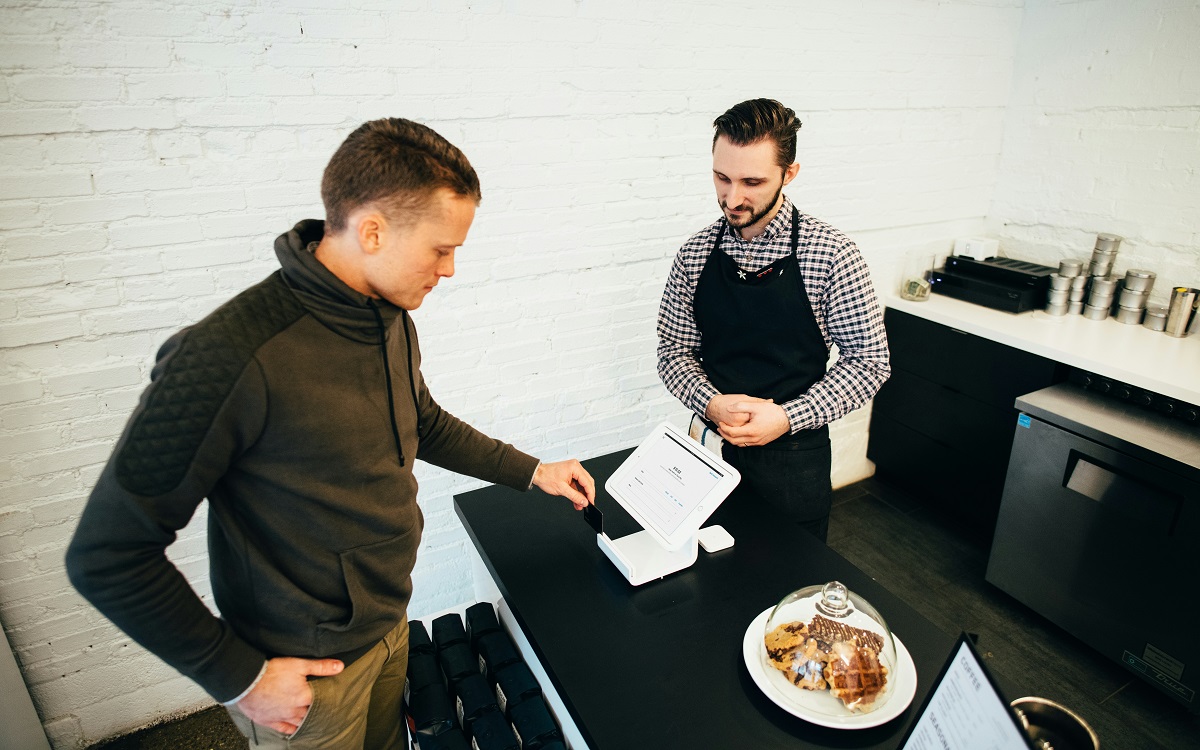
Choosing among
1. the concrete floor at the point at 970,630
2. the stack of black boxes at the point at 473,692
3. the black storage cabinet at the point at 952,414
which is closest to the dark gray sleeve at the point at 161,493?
the stack of black boxes at the point at 473,692

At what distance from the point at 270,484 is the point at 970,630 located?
2.40 meters

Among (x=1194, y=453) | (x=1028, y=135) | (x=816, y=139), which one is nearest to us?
(x=1194, y=453)

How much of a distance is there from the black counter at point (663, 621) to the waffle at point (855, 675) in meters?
0.05

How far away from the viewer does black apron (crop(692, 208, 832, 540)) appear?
1760 mm

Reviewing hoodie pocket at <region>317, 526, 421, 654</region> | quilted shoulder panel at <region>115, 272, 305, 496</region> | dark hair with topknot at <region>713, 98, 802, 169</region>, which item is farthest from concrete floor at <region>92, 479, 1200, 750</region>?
dark hair with topknot at <region>713, 98, 802, 169</region>

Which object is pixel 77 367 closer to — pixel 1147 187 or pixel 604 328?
pixel 604 328

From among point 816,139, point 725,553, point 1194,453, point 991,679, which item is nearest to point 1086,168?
point 816,139

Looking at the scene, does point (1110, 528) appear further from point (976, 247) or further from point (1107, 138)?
point (1107, 138)

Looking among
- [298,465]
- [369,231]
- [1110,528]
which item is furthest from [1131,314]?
[298,465]

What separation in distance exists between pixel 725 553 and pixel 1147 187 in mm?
2439

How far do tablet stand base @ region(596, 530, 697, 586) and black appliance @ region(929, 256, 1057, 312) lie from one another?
2.08 m

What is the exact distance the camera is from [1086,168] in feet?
9.18

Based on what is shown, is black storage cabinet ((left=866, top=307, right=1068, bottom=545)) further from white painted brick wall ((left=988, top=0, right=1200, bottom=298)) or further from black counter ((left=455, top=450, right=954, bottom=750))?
black counter ((left=455, top=450, right=954, bottom=750))

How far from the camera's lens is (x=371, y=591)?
1.18 meters
